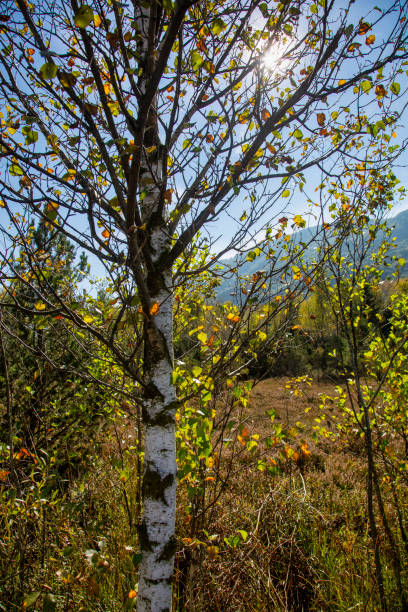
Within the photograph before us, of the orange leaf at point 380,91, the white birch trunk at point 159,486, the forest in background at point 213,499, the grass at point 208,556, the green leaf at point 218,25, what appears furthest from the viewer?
the grass at point 208,556

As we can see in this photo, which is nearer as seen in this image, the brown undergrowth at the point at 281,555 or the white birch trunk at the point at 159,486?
the white birch trunk at the point at 159,486

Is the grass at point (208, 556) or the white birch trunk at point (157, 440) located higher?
the white birch trunk at point (157, 440)

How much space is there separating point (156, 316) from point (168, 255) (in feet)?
1.15

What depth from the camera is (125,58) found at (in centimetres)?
144

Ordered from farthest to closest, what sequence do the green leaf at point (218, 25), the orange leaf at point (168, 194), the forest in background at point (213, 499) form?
the forest in background at point (213, 499)
the orange leaf at point (168, 194)
the green leaf at point (218, 25)

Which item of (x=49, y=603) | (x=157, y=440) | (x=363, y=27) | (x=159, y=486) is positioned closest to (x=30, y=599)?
(x=49, y=603)

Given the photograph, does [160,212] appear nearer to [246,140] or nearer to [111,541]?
[246,140]

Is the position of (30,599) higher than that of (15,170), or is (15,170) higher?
(15,170)

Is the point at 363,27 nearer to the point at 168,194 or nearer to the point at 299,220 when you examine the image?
the point at 299,220

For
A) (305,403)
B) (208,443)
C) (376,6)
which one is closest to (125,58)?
(376,6)

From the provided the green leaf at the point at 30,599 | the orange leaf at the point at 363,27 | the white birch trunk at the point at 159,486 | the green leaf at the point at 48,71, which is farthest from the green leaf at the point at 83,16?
the green leaf at the point at 30,599

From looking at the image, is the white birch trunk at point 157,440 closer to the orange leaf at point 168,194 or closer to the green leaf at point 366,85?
the orange leaf at point 168,194

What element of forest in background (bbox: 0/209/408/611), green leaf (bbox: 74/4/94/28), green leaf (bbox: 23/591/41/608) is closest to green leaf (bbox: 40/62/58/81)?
green leaf (bbox: 74/4/94/28)

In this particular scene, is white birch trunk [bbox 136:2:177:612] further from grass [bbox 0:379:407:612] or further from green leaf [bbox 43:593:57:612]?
green leaf [bbox 43:593:57:612]
